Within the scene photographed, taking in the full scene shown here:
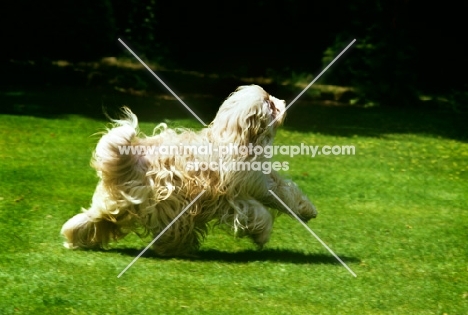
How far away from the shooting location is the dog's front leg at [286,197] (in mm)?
7652

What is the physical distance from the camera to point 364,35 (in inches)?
780

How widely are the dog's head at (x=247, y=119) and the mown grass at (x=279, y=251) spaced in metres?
1.06

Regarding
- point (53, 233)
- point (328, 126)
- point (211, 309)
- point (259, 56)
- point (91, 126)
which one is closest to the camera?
point (211, 309)

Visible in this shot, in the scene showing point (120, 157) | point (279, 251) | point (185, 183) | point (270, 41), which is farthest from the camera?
point (270, 41)

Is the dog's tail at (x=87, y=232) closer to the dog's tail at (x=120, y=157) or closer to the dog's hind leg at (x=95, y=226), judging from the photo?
the dog's hind leg at (x=95, y=226)

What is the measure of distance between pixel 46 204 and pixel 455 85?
1431 centimetres

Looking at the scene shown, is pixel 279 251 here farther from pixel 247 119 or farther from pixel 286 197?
pixel 247 119

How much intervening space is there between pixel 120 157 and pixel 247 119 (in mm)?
1076

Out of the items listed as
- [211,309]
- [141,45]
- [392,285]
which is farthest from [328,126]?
[211,309]

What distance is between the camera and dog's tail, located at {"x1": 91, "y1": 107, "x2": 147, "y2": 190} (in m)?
7.09

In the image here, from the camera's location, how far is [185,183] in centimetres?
729

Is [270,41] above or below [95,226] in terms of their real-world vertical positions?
above

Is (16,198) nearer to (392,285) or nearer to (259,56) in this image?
(392,285)

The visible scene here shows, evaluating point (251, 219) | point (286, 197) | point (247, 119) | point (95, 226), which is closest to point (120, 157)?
point (95, 226)
